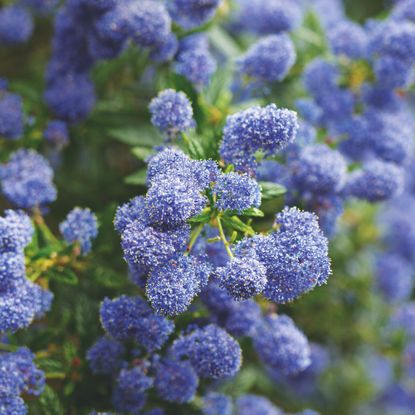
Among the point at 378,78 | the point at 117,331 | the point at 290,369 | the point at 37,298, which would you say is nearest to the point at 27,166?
the point at 37,298

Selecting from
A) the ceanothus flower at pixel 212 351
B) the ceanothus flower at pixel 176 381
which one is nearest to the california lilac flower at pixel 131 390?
the ceanothus flower at pixel 176 381

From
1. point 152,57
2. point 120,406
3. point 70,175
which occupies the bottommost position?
point 120,406

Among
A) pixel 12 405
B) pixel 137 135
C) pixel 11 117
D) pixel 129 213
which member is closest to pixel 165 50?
pixel 137 135

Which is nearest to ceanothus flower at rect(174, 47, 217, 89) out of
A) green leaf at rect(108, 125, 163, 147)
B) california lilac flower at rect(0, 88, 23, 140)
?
green leaf at rect(108, 125, 163, 147)

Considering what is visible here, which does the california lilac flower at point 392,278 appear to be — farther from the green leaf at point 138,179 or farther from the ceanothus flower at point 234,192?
the ceanothus flower at point 234,192

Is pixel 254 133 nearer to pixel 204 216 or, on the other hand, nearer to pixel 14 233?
pixel 204 216

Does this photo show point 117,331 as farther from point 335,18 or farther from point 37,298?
point 335,18

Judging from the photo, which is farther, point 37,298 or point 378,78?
point 378,78
